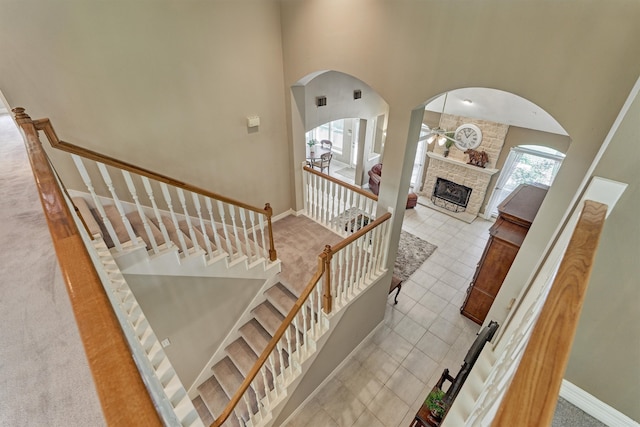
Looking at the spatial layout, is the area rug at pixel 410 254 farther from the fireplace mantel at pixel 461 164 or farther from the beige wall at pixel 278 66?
the fireplace mantel at pixel 461 164

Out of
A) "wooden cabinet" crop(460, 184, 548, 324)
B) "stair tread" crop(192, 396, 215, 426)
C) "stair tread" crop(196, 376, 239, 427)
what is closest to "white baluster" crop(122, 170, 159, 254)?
"stair tread" crop(196, 376, 239, 427)

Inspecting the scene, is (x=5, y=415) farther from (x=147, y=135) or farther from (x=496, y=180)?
(x=496, y=180)

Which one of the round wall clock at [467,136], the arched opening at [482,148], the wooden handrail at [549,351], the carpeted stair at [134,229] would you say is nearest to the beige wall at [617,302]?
the wooden handrail at [549,351]

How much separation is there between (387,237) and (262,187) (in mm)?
2089

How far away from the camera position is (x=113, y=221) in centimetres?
268

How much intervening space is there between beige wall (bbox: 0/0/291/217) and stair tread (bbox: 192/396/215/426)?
2.64m

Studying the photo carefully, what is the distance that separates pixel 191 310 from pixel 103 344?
8.76 feet

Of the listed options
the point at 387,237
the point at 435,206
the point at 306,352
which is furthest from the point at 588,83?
the point at 435,206

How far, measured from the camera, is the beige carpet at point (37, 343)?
0.81 meters

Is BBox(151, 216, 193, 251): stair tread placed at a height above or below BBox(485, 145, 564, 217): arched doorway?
above

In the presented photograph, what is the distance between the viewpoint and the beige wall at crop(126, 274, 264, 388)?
2557mm

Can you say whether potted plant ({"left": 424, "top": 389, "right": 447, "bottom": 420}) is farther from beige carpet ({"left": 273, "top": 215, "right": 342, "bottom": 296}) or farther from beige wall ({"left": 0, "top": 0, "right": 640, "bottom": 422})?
beige carpet ({"left": 273, "top": 215, "right": 342, "bottom": 296})

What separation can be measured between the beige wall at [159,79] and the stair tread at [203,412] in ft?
8.66

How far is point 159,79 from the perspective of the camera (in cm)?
284
